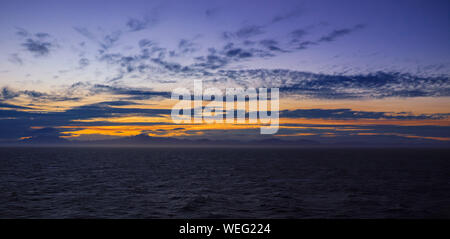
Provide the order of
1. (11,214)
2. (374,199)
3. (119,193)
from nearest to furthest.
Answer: (11,214) < (374,199) < (119,193)

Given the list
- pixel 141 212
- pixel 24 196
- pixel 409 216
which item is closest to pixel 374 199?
pixel 409 216

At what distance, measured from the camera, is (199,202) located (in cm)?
2439

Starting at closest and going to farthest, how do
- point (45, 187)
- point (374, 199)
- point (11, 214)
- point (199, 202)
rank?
point (11, 214) → point (199, 202) → point (374, 199) → point (45, 187)

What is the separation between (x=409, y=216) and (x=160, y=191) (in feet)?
71.7

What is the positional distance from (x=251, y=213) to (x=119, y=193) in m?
14.9

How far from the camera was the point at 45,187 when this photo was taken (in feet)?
108

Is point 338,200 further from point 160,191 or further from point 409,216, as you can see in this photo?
point 160,191

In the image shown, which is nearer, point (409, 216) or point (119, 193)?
point (409, 216)
